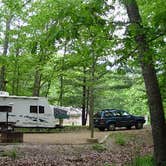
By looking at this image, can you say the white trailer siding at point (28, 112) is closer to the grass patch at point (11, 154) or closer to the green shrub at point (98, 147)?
the green shrub at point (98, 147)

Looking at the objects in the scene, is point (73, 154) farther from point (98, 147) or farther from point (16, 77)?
point (16, 77)

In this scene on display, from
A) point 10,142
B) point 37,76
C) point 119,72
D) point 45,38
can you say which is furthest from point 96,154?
point 37,76

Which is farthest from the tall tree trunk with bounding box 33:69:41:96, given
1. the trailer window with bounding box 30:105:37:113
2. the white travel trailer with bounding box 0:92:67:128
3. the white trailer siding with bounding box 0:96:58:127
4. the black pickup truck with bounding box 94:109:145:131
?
the black pickup truck with bounding box 94:109:145:131

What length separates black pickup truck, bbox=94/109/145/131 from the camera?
100ft

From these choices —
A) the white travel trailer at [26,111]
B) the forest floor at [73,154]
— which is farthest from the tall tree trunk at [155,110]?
the white travel trailer at [26,111]

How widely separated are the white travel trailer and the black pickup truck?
127 inches

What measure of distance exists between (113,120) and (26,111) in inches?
249

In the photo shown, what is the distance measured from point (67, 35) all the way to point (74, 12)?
2.29 feet

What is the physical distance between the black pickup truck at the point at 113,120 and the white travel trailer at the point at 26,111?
3.23m

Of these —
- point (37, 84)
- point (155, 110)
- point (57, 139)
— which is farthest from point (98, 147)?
point (37, 84)

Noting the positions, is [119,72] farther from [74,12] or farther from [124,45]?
[74,12]

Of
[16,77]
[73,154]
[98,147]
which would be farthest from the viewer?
[16,77]

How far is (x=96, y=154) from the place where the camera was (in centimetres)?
Result: 1689

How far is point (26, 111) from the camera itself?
2892 centimetres
